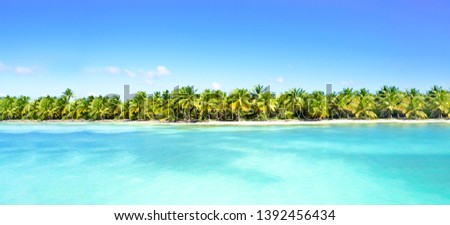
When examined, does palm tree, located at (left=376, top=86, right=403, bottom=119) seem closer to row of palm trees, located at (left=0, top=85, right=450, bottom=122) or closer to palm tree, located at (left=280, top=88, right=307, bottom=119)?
row of palm trees, located at (left=0, top=85, right=450, bottom=122)

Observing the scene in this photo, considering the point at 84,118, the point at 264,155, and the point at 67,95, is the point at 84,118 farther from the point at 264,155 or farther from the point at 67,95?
the point at 264,155

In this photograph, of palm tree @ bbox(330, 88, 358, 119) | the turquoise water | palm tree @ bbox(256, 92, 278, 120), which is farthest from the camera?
palm tree @ bbox(330, 88, 358, 119)

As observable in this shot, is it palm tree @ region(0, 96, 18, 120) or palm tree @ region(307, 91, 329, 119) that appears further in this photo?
palm tree @ region(0, 96, 18, 120)

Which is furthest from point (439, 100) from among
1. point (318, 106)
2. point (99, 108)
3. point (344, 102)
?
point (99, 108)

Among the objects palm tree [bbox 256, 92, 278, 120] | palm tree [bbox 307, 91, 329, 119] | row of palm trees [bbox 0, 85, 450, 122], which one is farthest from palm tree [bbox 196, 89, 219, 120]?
palm tree [bbox 307, 91, 329, 119]

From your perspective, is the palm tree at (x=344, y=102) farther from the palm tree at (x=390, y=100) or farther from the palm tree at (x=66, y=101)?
the palm tree at (x=66, y=101)

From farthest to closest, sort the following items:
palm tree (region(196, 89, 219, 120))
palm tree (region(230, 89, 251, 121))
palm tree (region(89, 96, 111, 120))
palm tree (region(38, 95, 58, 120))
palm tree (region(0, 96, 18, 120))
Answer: palm tree (region(0, 96, 18, 120)), palm tree (region(38, 95, 58, 120)), palm tree (region(89, 96, 111, 120)), palm tree (region(196, 89, 219, 120)), palm tree (region(230, 89, 251, 121))

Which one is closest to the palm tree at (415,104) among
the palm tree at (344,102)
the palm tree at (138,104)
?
the palm tree at (344,102)
